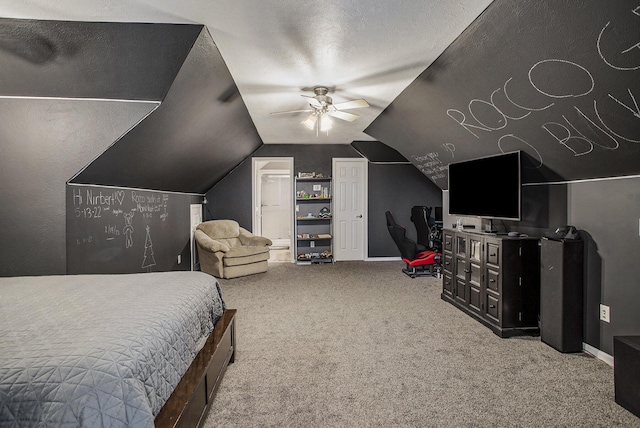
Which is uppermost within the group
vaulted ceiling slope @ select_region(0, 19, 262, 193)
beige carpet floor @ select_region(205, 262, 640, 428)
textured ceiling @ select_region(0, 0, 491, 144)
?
textured ceiling @ select_region(0, 0, 491, 144)

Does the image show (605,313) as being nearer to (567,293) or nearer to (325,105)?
(567,293)

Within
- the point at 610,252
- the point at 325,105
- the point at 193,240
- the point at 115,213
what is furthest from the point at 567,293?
the point at 193,240

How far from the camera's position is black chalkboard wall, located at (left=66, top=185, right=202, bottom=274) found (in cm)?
318

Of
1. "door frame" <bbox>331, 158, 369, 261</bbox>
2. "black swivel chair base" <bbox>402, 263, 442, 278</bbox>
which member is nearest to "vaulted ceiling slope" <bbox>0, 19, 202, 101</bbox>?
"black swivel chair base" <bbox>402, 263, 442, 278</bbox>

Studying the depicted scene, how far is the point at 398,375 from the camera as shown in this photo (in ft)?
8.23

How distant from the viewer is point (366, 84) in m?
3.60

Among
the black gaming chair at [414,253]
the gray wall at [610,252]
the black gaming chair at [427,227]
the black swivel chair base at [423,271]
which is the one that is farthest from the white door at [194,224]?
the gray wall at [610,252]

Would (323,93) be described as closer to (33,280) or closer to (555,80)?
(555,80)

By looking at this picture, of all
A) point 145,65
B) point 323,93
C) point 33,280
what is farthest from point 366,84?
point 33,280

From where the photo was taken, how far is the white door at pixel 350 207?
7238 mm

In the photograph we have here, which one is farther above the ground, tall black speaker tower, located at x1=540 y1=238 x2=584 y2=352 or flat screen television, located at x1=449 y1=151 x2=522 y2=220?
flat screen television, located at x1=449 y1=151 x2=522 y2=220

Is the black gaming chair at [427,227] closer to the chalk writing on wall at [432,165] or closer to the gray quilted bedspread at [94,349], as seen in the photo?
the chalk writing on wall at [432,165]

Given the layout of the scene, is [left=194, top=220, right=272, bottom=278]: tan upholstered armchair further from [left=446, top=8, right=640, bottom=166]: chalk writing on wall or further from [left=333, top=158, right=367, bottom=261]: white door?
[left=446, top=8, right=640, bottom=166]: chalk writing on wall

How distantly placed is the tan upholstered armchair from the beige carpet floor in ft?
5.09
